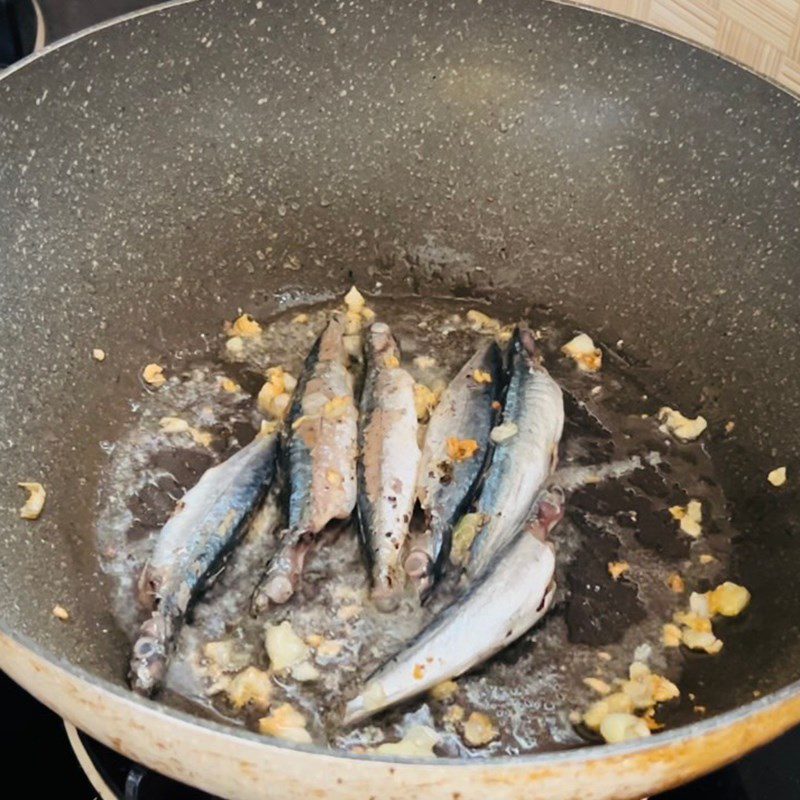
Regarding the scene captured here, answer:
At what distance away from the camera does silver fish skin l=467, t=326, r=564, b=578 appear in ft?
5.61

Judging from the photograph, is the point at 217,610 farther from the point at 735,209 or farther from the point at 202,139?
the point at 735,209

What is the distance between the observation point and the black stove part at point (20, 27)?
8.25 ft

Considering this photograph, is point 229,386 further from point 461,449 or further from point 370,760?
point 370,760

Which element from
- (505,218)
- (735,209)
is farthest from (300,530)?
(735,209)

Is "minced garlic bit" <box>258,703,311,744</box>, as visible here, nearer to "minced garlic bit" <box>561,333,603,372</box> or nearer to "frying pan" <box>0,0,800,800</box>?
"frying pan" <box>0,0,800,800</box>

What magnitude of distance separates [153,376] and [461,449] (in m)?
0.65

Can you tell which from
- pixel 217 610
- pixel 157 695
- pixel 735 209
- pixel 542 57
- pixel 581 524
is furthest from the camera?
pixel 542 57

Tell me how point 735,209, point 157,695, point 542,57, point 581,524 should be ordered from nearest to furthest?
point 157,695 → point 581,524 → point 735,209 → point 542,57

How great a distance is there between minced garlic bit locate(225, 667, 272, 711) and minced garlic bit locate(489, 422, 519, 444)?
590mm

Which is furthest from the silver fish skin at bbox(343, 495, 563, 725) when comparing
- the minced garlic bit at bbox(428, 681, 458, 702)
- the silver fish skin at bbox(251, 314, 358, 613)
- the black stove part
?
the black stove part

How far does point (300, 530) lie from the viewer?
1685 mm

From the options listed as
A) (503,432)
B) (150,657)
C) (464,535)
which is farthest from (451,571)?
(150,657)

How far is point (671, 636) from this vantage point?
1.66 m

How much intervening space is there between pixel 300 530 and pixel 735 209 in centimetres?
108
